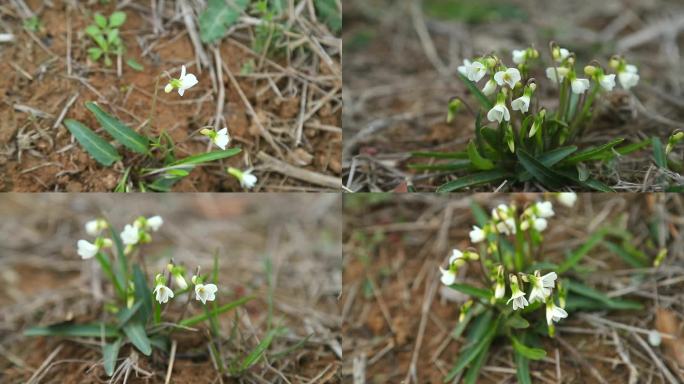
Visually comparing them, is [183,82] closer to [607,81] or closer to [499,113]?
[499,113]

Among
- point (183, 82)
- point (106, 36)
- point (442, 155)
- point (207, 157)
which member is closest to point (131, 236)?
point (207, 157)

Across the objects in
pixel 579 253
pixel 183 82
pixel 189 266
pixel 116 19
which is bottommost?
pixel 189 266

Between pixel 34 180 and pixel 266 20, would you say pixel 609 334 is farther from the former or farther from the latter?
pixel 34 180

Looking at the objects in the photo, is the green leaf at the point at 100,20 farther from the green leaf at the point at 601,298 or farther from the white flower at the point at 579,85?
the green leaf at the point at 601,298

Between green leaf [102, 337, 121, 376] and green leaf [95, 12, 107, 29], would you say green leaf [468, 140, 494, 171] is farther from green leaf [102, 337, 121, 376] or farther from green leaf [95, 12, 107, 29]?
green leaf [95, 12, 107, 29]

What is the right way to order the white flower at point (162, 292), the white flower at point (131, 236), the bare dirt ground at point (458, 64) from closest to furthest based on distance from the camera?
the white flower at point (162, 292), the white flower at point (131, 236), the bare dirt ground at point (458, 64)

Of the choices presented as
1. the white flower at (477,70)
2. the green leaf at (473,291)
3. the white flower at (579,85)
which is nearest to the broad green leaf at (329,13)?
the white flower at (477,70)
